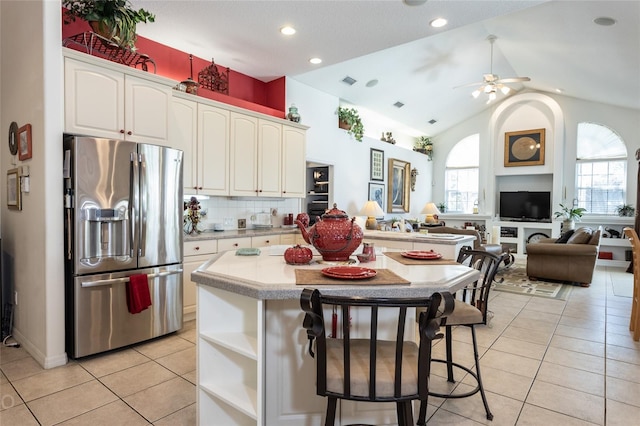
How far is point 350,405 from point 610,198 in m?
8.46

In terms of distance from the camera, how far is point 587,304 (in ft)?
14.8

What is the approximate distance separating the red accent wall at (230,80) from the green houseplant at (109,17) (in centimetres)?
59

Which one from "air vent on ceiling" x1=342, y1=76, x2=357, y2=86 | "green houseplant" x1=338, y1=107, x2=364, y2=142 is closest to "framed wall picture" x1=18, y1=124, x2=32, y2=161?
"air vent on ceiling" x1=342, y1=76, x2=357, y2=86

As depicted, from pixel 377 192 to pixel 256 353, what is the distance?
20.3 ft

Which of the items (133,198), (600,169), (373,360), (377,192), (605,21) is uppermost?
(605,21)

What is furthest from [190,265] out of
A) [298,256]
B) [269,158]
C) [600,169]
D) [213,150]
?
[600,169]

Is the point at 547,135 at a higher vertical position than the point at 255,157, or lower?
higher

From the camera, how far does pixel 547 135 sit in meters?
8.19

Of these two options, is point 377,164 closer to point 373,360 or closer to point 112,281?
point 112,281

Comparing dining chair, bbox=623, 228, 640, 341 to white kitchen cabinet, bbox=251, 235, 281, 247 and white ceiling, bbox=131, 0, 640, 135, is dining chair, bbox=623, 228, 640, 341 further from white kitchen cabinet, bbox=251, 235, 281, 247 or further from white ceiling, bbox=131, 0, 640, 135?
white kitchen cabinet, bbox=251, 235, 281, 247

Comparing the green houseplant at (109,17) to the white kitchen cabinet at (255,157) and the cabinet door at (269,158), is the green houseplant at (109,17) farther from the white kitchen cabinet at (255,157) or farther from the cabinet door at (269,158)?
the cabinet door at (269,158)

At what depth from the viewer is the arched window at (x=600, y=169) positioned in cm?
748

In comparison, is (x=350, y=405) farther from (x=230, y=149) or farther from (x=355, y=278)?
(x=230, y=149)

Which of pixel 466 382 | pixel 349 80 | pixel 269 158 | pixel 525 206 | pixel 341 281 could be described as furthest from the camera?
pixel 525 206
